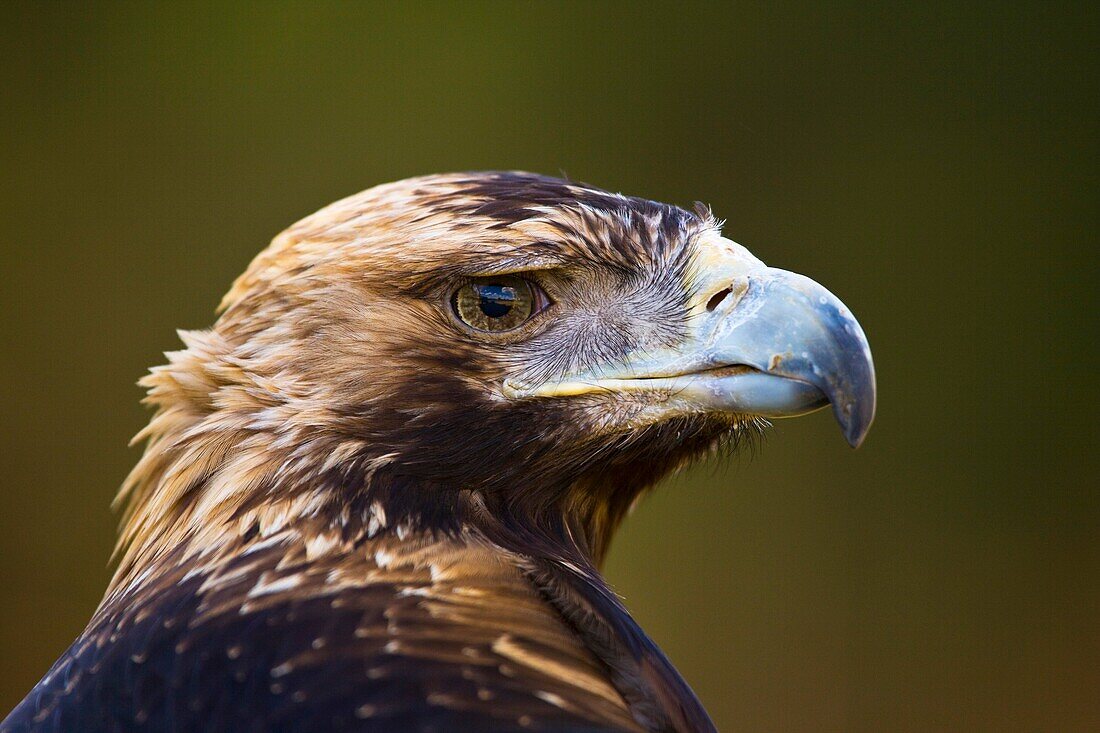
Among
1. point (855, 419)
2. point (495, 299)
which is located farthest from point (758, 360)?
point (495, 299)

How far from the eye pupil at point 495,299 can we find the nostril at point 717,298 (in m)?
0.34

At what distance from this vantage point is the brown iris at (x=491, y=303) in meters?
2.26

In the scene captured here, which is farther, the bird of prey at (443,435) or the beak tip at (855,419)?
the beak tip at (855,419)

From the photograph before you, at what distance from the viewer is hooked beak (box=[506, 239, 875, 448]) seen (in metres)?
2.08

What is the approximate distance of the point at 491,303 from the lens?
7.41 ft

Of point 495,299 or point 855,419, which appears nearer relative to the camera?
point 855,419

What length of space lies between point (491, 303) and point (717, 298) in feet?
1.29

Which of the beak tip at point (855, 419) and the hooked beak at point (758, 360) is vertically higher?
the hooked beak at point (758, 360)

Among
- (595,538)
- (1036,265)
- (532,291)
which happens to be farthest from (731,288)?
(1036,265)

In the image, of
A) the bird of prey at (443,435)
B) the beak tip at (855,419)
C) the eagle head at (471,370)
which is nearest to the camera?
the bird of prey at (443,435)

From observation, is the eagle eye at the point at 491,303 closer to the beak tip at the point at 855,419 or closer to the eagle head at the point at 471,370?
the eagle head at the point at 471,370

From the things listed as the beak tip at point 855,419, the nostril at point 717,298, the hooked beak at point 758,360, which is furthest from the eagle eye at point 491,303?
the beak tip at point 855,419

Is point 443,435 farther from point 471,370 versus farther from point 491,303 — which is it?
point 491,303

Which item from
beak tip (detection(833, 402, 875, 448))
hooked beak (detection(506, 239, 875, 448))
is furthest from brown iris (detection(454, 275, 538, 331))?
beak tip (detection(833, 402, 875, 448))
